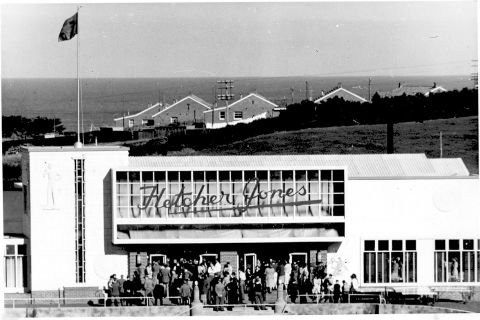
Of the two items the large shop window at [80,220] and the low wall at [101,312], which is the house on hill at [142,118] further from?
the low wall at [101,312]

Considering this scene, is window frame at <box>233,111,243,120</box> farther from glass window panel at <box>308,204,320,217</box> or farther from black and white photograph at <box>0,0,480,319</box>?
glass window panel at <box>308,204,320,217</box>

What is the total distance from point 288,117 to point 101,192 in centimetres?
10174

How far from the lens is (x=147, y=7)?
143875mm

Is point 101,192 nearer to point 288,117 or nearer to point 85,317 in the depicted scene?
point 85,317

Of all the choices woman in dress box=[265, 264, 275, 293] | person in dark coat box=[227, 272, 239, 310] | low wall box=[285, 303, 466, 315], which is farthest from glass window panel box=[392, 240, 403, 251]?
person in dark coat box=[227, 272, 239, 310]

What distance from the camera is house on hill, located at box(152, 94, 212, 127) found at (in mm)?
140750

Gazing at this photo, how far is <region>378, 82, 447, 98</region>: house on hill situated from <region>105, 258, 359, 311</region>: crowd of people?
102 metres

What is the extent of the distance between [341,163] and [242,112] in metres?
93.9

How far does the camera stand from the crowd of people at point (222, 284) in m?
41.6

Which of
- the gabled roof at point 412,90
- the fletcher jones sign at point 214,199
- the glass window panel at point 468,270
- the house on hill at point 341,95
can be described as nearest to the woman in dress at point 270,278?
the fletcher jones sign at point 214,199

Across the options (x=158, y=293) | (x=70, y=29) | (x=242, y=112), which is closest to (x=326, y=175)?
(x=158, y=293)

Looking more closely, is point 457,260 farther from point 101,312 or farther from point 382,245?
point 101,312

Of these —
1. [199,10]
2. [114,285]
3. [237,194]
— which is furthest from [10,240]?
[199,10]

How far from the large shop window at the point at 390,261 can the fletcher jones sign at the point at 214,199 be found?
118 inches
